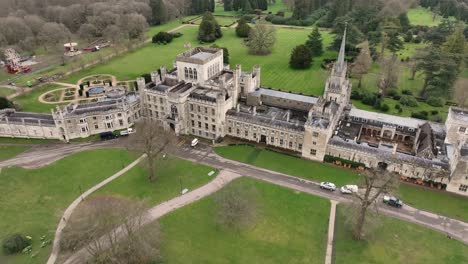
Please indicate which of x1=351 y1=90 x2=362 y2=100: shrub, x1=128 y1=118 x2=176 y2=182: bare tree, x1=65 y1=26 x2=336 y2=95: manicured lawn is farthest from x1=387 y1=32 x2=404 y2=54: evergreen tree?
x1=128 y1=118 x2=176 y2=182: bare tree

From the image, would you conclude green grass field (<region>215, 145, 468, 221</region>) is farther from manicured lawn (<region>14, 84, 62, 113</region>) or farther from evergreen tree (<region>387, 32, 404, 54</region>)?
evergreen tree (<region>387, 32, 404, 54</region>)

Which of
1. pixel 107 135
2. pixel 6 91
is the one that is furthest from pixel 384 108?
pixel 6 91

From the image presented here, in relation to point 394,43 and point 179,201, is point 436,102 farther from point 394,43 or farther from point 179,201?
point 179,201

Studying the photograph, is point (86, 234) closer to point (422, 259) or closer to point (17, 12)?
point (422, 259)

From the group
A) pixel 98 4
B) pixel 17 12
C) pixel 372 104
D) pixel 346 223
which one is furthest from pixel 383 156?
pixel 17 12

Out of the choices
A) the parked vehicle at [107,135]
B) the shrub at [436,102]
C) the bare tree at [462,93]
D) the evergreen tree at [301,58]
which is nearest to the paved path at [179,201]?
the parked vehicle at [107,135]

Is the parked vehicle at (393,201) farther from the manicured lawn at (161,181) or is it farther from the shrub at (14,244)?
the shrub at (14,244)

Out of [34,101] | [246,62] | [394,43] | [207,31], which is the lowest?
[34,101]
